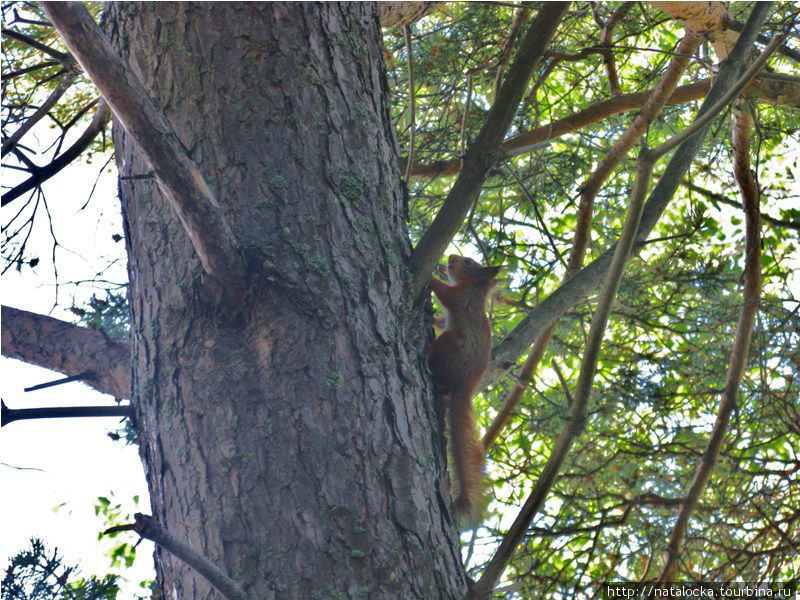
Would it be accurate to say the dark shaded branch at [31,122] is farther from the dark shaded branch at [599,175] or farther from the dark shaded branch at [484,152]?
the dark shaded branch at [599,175]

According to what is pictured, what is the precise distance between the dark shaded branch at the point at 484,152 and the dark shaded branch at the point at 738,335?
210 cm

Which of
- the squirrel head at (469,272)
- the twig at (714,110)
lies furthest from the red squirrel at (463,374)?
the twig at (714,110)

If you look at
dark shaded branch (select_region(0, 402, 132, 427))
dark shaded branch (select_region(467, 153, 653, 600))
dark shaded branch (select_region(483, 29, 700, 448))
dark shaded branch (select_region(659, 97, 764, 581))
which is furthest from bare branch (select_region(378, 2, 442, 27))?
dark shaded branch (select_region(0, 402, 132, 427))

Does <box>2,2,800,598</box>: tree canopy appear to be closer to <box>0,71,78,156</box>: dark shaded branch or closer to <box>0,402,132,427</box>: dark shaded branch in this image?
<box>0,71,78,156</box>: dark shaded branch

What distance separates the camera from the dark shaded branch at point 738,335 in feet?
11.3

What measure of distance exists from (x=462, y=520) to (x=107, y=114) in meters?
1.93

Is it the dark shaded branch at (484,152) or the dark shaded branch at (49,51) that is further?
the dark shaded branch at (49,51)

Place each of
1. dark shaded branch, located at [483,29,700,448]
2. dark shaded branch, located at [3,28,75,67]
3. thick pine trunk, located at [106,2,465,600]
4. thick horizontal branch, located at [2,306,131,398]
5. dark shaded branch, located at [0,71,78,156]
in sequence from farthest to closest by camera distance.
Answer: dark shaded branch, located at [483,29,700,448] → dark shaded branch, located at [3,28,75,67] → dark shaded branch, located at [0,71,78,156] → thick horizontal branch, located at [2,306,131,398] → thick pine trunk, located at [106,2,465,600]

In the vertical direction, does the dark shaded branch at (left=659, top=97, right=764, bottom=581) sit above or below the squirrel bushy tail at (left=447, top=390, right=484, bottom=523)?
above

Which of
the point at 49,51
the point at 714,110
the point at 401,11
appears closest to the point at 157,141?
the point at 714,110

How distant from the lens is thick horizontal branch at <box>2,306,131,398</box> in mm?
2146

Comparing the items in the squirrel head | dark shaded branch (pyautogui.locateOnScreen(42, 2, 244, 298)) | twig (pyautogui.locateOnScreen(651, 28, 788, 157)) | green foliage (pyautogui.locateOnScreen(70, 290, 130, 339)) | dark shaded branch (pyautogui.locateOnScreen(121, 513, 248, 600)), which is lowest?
dark shaded branch (pyautogui.locateOnScreen(121, 513, 248, 600))

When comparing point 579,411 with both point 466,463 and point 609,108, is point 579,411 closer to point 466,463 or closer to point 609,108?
point 466,463

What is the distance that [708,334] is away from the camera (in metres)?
4.18
